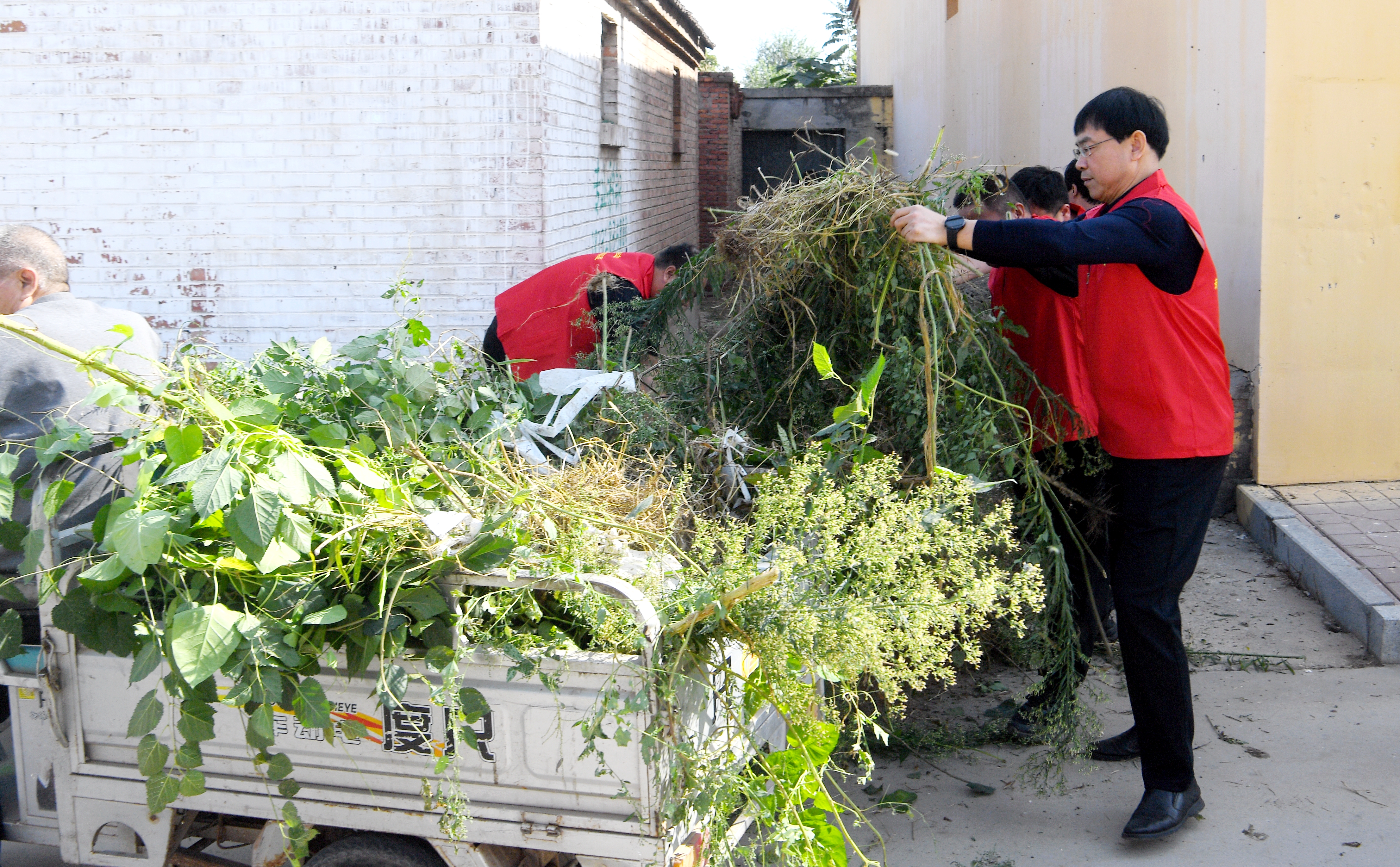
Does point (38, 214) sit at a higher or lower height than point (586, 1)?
lower

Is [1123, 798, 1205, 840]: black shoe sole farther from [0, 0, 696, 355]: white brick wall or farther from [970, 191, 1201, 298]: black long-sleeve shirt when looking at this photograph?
[0, 0, 696, 355]: white brick wall

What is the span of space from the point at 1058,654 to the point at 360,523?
2.07 m

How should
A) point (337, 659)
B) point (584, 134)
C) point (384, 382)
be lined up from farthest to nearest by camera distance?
1. point (584, 134)
2. point (384, 382)
3. point (337, 659)

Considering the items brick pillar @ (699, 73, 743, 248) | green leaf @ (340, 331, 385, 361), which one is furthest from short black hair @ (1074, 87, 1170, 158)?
brick pillar @ (699, 73, 743, 248)

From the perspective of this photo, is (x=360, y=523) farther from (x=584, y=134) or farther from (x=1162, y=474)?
(x=584, y=134)

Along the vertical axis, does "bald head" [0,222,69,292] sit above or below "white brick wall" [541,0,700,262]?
below

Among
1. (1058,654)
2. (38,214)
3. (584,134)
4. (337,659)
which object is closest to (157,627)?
(337,659)

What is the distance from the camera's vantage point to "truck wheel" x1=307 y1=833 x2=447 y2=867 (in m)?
2.35

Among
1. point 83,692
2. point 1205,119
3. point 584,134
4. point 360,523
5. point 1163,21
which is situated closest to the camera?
point 360,523

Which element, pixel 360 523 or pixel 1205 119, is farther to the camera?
pixel 1205 119

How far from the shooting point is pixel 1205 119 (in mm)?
5598

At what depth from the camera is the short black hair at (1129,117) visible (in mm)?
2992

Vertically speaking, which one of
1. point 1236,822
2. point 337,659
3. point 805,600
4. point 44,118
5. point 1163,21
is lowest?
point 1236,822

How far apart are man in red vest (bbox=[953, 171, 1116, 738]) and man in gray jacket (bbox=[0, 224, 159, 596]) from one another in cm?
242
